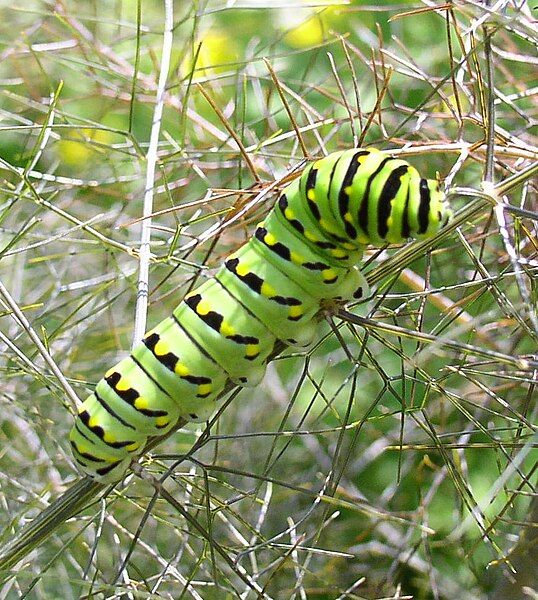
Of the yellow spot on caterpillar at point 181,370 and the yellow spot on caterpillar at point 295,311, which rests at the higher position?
the yellow spot on caterpillar at point 181,370

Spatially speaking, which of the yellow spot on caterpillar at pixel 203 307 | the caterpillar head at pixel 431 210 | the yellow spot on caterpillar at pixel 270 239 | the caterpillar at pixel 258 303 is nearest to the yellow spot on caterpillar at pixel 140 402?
the caterpillar at pixel 258 303

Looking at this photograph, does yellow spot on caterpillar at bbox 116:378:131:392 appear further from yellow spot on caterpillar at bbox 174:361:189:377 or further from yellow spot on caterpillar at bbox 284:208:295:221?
yellow spot on caterpillar at bbox 284:208:295:221

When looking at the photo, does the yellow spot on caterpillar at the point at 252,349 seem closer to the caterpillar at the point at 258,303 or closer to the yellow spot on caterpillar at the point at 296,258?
the caterpillar at the point at 258,303

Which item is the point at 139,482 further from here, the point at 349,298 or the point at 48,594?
the point at 349,298

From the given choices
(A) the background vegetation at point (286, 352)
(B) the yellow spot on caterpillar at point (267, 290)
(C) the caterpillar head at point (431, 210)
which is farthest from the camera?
(A) the background vegetation at point (286, 352)

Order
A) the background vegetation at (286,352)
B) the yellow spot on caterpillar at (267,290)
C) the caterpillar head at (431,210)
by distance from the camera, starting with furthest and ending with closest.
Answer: the background vegetation at (286,352)
the yellow spot on caterpillar at (267,290)
the caterpillar head at (431,210)

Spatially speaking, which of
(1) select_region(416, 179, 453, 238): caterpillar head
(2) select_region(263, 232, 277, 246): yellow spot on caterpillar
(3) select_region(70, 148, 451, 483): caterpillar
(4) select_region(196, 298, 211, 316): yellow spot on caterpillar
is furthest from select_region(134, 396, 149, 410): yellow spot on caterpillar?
(1) select_region(416, 179, 453, 238): caterpillar head
